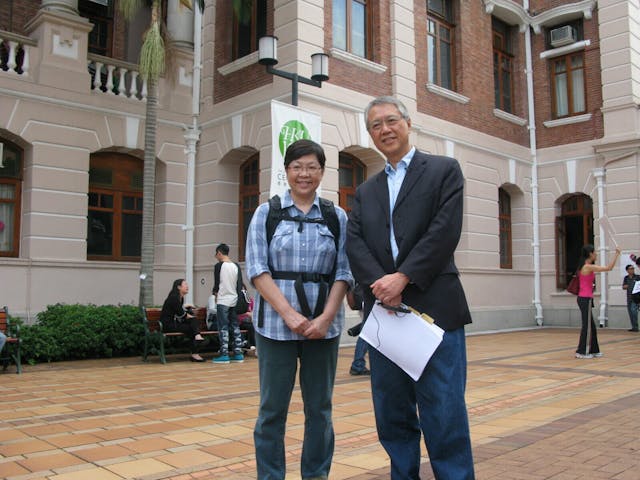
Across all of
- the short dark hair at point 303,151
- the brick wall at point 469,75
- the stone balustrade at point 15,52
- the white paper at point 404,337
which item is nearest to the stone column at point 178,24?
the stone balustrade at point 15,52

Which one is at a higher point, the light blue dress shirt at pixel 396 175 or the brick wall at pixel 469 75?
the brick wall at pixel 469 75

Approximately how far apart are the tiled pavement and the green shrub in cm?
50

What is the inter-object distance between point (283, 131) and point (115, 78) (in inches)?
238

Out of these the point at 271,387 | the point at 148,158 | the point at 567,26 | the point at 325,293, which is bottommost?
the point at 271,387

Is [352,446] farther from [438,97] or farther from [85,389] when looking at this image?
[438,97]

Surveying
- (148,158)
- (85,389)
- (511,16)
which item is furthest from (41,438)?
(511,16)

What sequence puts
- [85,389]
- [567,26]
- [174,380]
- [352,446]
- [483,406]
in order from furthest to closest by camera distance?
[567,26]
[174,380]
[85,389]
[483,406]
[352,446]

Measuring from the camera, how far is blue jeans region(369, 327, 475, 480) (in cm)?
282

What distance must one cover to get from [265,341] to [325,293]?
0.41 m

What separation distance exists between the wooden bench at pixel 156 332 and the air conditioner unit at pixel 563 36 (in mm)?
13761

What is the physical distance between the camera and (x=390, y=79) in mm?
14750

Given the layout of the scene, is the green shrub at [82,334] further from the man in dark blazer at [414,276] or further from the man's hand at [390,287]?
the man's hand at [390,287]

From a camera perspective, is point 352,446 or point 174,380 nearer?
point 352,446

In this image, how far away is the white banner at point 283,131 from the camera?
9.27m
